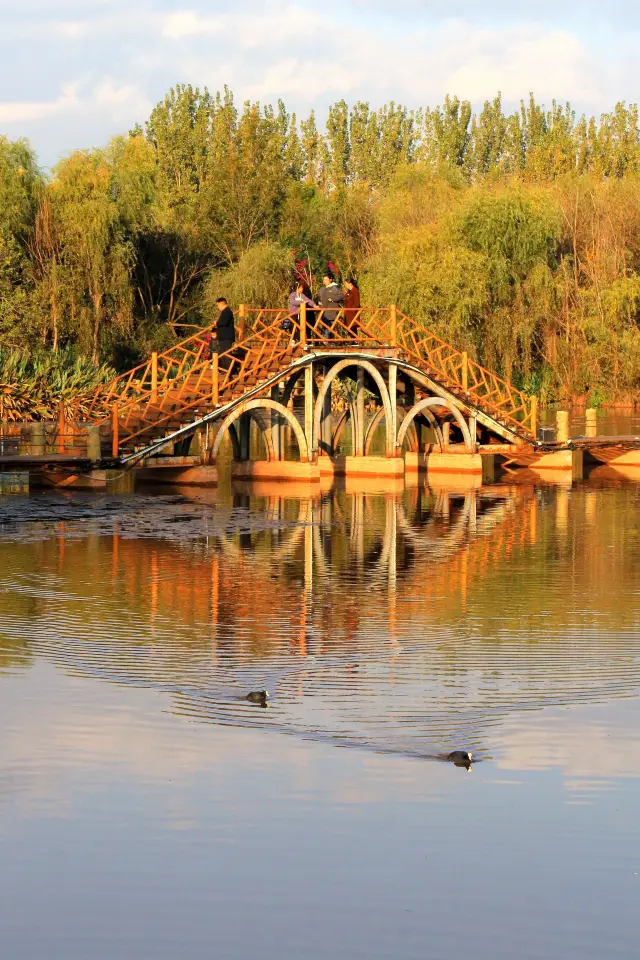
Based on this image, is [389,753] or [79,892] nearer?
[79,892]

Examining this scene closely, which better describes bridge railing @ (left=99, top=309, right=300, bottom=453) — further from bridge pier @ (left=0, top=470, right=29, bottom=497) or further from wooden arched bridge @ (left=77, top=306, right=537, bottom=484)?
bridge pier @ (left=0, top=470, right=29, bottom=497)

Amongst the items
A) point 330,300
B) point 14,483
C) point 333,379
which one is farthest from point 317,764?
point 14,483

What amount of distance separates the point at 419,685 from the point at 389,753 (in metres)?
2.27

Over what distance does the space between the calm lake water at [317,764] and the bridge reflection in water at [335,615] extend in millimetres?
56

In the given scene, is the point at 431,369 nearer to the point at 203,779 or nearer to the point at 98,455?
the point at 98,455

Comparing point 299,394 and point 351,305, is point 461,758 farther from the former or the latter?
point 299,394

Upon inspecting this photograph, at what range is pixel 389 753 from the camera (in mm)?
10883

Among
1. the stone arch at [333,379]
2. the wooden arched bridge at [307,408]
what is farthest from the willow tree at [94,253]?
the stone arch at [333,379]

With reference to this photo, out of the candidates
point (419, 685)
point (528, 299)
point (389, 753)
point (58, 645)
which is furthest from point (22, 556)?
point (528, 299)

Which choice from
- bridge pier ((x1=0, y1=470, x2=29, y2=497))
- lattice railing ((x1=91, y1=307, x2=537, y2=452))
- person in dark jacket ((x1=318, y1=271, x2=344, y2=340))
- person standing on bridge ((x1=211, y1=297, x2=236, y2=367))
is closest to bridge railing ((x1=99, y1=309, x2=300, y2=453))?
lattice railing ((x1=91, y1=307, x2=537, y2=452))

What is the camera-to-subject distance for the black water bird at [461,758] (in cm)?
1050

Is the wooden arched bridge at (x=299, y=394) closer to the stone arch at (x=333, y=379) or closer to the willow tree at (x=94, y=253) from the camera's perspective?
the stone arch at (x=333, y=379)

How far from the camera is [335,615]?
17.4m

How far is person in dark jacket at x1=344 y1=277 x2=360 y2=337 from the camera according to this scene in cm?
3566
